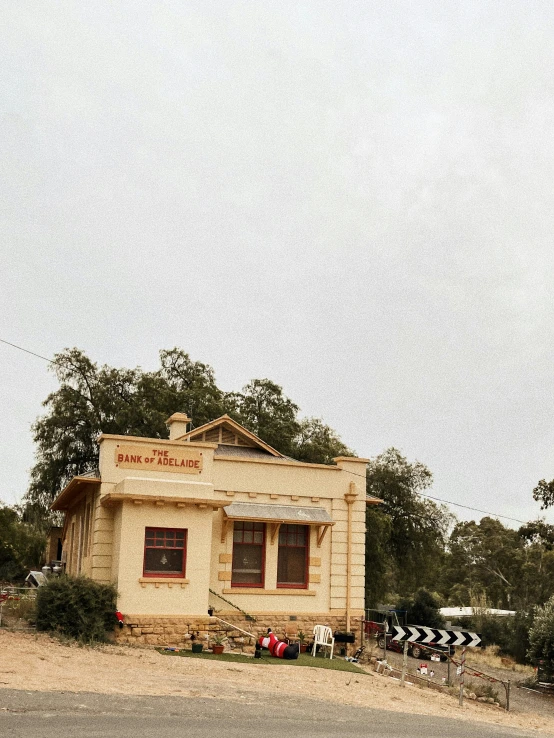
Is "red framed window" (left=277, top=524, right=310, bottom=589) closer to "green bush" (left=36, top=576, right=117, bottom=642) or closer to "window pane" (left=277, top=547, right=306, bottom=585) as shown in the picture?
"window pane" (left=277, top=547, right=306, bottom=585)

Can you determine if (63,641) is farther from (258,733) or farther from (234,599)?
(258,733)

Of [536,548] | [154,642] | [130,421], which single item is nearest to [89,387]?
[130,421]

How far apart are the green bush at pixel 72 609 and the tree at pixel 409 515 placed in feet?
77.9

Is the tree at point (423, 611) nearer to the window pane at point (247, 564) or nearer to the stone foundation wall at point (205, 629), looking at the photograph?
the stone foundation wall at point (205, 629)

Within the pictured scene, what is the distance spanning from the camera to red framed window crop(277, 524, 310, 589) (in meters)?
23.7

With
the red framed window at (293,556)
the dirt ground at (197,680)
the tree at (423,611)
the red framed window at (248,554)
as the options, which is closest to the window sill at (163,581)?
the dirt ground at (197,680)

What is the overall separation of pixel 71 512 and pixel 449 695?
15.1 meters

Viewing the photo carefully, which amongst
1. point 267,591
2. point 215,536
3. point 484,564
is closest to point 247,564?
point 267,591

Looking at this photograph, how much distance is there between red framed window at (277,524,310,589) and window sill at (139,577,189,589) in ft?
11.6

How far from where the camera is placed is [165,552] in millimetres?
21188

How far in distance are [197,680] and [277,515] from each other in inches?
316

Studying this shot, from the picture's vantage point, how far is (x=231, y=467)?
23.5 metres

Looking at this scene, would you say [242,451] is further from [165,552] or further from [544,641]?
[544,641]

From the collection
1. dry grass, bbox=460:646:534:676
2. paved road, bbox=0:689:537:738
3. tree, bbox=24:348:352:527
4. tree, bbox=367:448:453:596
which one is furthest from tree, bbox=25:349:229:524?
paved road, bbox=0:689:537:738
